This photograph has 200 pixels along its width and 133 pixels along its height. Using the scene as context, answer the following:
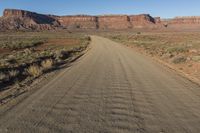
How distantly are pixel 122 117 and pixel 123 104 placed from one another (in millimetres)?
1251

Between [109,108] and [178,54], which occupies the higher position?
[109,108]

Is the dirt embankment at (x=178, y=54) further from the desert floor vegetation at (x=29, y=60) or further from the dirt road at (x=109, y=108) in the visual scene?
the desert floor vegetation at (x=29, y=60)

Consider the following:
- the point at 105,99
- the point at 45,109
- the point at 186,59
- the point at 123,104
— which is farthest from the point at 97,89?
the point at 186,59

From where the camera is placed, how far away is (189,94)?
30.8ft

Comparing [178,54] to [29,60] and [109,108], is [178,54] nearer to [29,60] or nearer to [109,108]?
[29,60]

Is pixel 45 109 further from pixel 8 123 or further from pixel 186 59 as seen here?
pixel 186 59

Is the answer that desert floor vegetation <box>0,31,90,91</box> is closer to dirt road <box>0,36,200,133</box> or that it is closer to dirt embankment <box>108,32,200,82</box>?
dirt road <box>0,36,200,133</box>

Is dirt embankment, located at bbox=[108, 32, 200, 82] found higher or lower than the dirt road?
lower

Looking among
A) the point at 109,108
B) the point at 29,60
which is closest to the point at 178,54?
the point at 29,60

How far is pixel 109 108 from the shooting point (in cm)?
761

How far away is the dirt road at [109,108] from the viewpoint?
6138mm

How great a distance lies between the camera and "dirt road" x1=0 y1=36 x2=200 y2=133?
6138 mm

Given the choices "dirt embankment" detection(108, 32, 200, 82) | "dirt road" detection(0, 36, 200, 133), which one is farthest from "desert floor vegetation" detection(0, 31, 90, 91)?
"dirt embankment" detection(108, 32, 200, 82)

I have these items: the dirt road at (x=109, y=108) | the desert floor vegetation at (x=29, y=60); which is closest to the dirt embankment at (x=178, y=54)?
the dirt road at (x=109, y=108)
